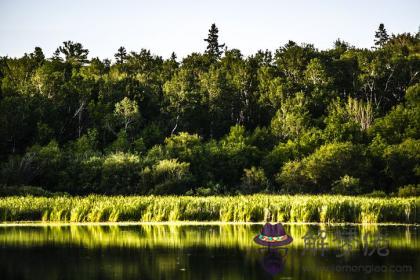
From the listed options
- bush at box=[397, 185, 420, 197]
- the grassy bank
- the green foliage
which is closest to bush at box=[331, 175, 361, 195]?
bush at box=[397, 185, 420, 197]

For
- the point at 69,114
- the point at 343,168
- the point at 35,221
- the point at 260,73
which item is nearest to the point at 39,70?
the point at 69,114

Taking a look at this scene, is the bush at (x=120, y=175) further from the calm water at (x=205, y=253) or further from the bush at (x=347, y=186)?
the calm water at (x=205, y=253)

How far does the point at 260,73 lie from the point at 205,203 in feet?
146

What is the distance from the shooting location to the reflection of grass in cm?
2784

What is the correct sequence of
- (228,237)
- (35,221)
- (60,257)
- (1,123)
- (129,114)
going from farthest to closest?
1. (129,114)
2. (1,123)
3. (35,221)
4. (228,237)
5. (60,257)

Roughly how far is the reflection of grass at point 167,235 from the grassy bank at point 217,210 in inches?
79.3

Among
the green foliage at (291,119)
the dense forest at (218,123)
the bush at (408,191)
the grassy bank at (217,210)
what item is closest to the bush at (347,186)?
the dense forest at (218,123)

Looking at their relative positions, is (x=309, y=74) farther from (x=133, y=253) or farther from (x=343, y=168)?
(x=133, y=253)

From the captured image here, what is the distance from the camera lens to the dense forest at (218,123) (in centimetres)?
5856

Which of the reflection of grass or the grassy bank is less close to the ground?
the grassy bank

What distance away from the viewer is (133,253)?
84.4ft

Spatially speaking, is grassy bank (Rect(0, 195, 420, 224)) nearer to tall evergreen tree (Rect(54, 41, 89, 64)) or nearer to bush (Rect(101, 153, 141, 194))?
bush (Rect(101, 153, 141, 194))

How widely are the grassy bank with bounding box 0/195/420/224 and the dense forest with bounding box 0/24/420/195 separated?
1633 cm

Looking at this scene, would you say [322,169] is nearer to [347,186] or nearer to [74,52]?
[347,186]
